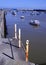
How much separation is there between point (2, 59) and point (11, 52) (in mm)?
2198

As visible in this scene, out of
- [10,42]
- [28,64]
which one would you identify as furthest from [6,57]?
[10,42]

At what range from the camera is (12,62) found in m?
11.2

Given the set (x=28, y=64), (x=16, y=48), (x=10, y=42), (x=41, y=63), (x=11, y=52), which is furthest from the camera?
(x=41, y=63)

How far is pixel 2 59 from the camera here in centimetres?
1201

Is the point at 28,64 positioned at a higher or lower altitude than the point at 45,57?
higher

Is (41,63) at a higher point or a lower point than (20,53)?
lower

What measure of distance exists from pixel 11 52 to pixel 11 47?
153 centimetres

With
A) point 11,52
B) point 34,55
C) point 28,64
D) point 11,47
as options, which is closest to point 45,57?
point 34,55

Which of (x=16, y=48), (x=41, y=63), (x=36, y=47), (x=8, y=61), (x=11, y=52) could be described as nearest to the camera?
(x=8, y=61)

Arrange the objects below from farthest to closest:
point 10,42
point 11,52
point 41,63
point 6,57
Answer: point 41,63 → point 10,42 → point 11,52 → point 6,57

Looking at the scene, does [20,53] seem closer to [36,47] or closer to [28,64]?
[28,64]

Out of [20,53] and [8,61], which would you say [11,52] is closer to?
[20,53]

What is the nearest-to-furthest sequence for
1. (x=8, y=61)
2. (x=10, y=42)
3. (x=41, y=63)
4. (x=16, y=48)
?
(x=8, y=61) → (x=16, y=48) → (x=10, y=42) → (x=41, y=63)

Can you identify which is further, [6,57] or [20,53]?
[20,53]
